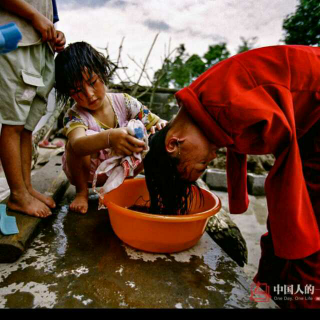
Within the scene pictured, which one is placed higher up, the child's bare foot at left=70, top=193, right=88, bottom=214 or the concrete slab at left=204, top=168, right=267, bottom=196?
the child's bare foot at left=70, top=193, right=88, bottom=214

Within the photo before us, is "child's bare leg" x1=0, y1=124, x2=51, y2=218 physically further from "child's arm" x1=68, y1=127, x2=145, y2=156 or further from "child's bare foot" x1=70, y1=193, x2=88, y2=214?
"child's arm" x1=68, y1=127, x2=145, y2=156

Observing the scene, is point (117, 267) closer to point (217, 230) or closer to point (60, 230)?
point (60, 230)

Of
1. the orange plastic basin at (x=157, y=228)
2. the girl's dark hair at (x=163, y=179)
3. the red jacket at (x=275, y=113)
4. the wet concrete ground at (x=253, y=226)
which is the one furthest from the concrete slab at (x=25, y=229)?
the wet concrete ground at (x=253, y=226)

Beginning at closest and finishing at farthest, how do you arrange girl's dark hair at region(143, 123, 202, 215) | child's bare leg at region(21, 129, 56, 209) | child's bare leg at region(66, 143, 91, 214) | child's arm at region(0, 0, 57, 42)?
girl's dark hair at region(143, 123, 202, 215), child's arm at region(0, 0, 57, 42), child's bare leg at region(21, 129, 56, 209), child's bare leg at region(66, 143, 91, 214)

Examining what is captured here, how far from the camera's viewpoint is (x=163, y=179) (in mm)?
1294

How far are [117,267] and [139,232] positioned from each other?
0.62 ft

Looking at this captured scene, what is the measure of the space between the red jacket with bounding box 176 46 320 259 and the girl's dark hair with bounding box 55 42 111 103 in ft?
3.19

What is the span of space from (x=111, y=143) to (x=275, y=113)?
0.80 metres

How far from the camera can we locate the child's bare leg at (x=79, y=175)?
71.2 inches

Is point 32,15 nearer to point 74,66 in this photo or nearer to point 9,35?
point 74,66

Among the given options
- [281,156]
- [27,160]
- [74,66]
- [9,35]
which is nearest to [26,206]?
[27,160]

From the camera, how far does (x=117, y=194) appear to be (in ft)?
5.64

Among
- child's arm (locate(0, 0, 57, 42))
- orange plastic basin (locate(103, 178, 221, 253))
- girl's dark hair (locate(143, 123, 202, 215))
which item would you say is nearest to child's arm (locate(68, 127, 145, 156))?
girl's dark hair (locate(143, 123, 202, 215))

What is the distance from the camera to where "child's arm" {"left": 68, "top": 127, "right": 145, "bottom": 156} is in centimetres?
129
